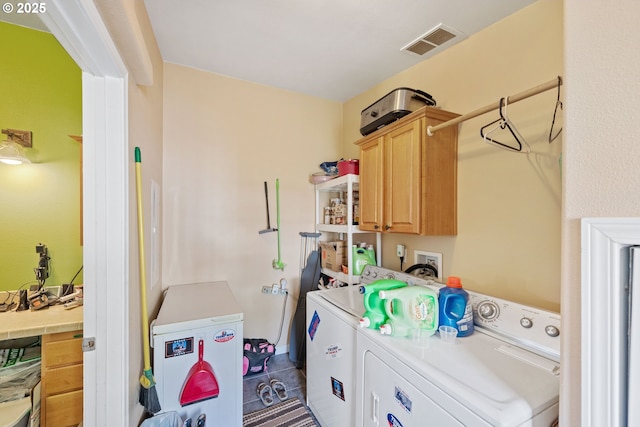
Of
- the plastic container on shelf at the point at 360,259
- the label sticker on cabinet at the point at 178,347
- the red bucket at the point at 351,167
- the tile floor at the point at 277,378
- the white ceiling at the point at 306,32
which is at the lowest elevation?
the tile floor at the point at 277,378

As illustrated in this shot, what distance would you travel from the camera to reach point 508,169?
1.50 m

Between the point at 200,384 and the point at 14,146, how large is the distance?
6.12 ft

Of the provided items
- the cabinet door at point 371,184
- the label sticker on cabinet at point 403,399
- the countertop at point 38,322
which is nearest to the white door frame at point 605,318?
the label sticker on cabinet at point 403,399

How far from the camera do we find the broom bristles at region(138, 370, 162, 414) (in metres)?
1.38

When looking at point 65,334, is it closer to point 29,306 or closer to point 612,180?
point 29,306

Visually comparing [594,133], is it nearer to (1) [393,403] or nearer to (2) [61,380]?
(1) [393,403]

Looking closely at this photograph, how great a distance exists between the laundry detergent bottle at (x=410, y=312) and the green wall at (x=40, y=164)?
217 cm

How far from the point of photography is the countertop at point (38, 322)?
1.27 metres

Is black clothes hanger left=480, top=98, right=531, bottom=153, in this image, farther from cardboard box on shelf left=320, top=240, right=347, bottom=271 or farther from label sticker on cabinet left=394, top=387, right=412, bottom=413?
cardboard box on shelf left=320, top=240, right=347, bottom=271

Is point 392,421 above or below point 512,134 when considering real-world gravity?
below

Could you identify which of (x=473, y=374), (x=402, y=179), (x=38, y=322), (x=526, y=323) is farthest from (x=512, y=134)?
(x=38, y=322)

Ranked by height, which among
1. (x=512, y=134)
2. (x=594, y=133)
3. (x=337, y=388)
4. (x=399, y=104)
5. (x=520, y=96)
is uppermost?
(x=399, y=104)

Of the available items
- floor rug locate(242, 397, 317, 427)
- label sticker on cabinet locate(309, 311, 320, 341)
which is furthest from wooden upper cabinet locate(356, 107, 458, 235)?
floor rug locate(242, 397, 317, 427)

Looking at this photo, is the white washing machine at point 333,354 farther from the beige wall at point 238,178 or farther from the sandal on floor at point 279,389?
the beige wall at point 238,178
